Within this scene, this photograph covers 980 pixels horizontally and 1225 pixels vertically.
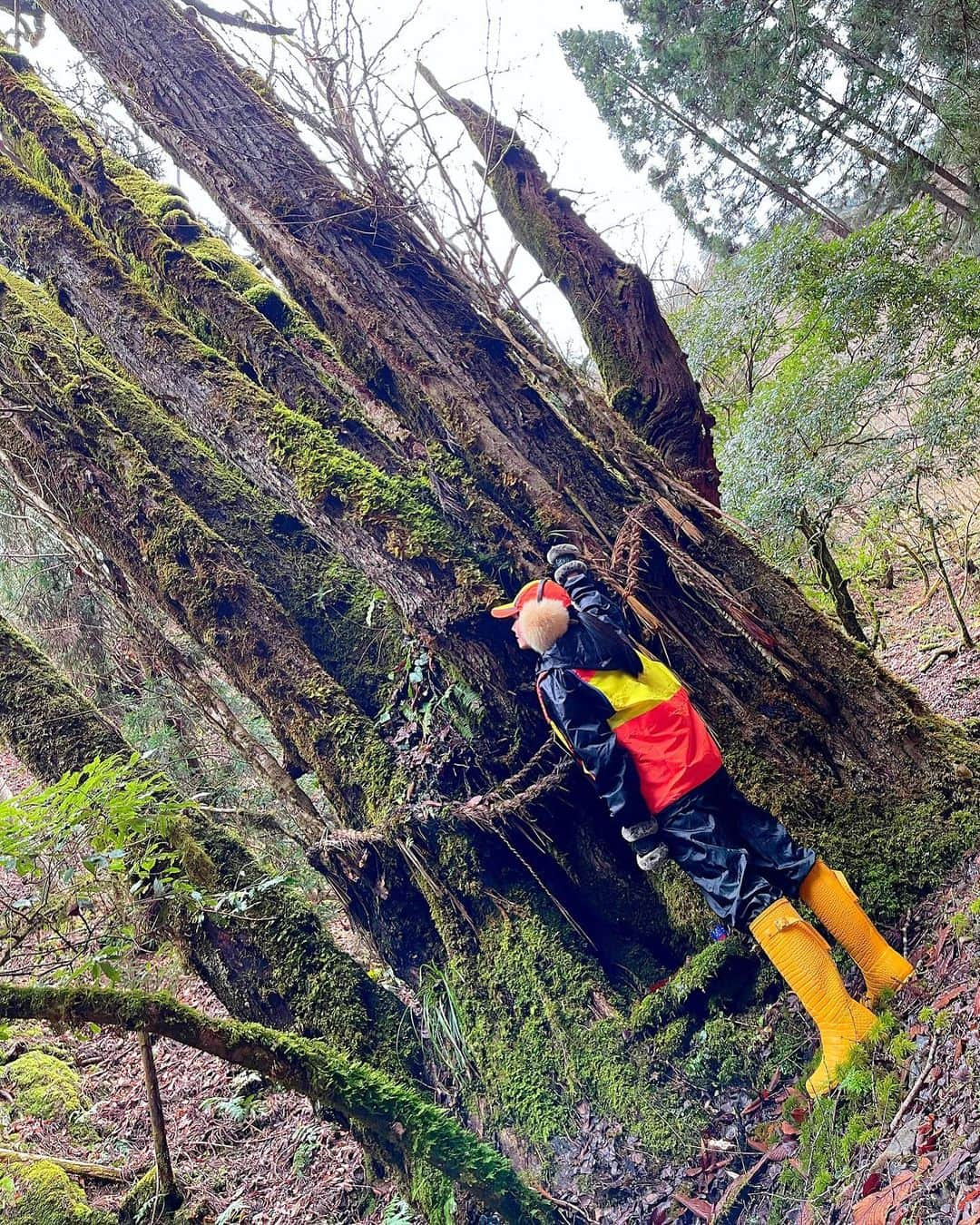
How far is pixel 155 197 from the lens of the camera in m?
6.06

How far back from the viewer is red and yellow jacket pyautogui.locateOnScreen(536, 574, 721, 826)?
129 inches

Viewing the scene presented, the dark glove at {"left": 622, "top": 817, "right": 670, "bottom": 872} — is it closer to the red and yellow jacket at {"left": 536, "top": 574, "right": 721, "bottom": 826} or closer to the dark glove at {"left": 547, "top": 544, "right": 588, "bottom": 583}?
the red and yellow jacket at {"left": 536, "top": 574, "right": 721, "bottom": 826}

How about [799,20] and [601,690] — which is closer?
[601,690]

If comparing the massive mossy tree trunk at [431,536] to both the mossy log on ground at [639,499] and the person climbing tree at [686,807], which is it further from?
the person climbing tree at [686,807]

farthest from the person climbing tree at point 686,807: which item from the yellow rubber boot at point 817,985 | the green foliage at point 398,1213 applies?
the green foliage at point 398,1213

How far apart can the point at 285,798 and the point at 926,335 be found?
7.02 m

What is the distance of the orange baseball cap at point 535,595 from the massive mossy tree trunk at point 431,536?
182 millimetres

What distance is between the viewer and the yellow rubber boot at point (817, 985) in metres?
2.83

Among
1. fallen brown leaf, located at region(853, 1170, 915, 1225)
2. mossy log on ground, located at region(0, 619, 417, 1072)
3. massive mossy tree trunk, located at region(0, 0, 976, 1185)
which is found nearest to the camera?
fallen brown leaf, located at region(853, 1170, 915, 1225)

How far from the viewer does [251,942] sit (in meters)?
3.94

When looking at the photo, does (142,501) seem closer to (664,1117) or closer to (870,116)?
(664,1117)

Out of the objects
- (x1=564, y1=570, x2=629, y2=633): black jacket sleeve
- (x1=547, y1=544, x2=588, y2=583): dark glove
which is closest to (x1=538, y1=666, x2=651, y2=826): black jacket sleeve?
(x1=564, y1=570, x2=629, y2=633): black jacket sleeve

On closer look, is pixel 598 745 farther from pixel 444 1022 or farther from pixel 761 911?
pixel 444 1022

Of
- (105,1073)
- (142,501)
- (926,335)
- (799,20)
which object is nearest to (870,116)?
(799,20)
